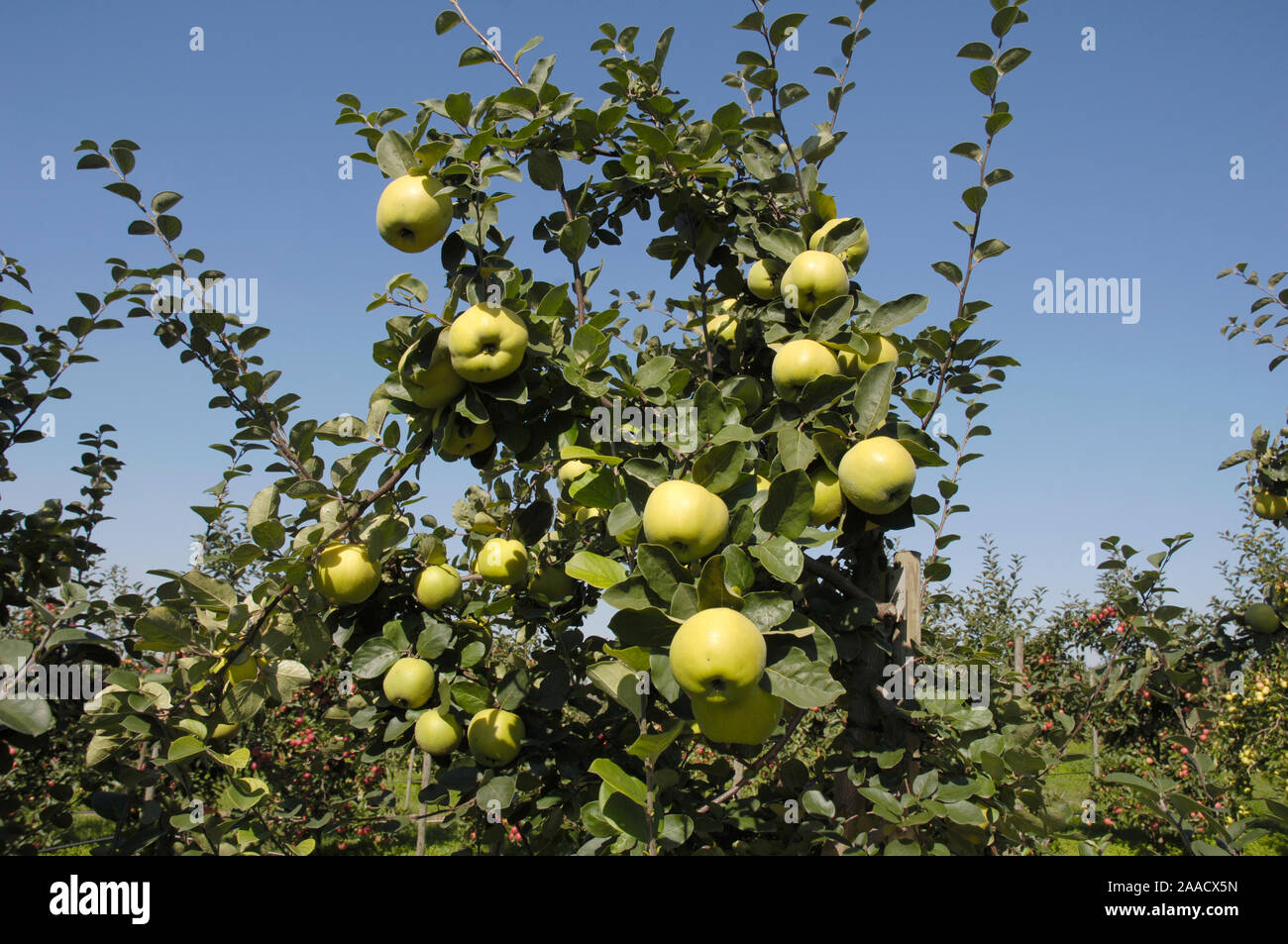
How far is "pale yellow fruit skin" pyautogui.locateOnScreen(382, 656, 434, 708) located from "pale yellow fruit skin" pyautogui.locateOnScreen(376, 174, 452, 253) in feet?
4.21

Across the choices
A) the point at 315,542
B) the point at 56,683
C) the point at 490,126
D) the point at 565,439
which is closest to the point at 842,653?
the point at 565,439

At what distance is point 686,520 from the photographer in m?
1.49

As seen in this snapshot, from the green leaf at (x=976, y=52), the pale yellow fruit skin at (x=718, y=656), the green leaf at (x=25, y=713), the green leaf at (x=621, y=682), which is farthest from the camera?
the green leaf at (x=976, y=52)

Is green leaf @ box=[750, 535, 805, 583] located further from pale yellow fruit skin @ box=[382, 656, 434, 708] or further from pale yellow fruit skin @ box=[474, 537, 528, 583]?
pale yellow fruit skin @ box=[382, 656, 434, 708]

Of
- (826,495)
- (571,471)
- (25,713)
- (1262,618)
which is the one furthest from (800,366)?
(1262,618)

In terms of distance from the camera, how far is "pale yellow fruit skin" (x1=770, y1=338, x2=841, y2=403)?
6.38ft

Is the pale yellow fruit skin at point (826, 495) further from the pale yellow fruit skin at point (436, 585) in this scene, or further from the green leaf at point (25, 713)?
the green leaf at point (25, 713)

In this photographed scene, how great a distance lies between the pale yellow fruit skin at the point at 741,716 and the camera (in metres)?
1.45

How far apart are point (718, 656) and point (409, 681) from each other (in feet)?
4.54

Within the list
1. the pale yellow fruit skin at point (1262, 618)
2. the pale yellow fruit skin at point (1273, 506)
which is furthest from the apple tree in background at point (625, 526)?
the pale yellow fruit skin at point (1273, 506)

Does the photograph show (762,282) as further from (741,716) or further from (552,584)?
(741,716)

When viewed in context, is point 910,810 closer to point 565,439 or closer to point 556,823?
point 556,823

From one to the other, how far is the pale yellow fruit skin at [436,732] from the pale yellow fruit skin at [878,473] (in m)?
1.49

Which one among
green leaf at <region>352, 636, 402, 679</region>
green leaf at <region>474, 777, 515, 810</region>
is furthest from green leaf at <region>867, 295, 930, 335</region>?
green leaf at <region>352, 636, 402, 679</region>
